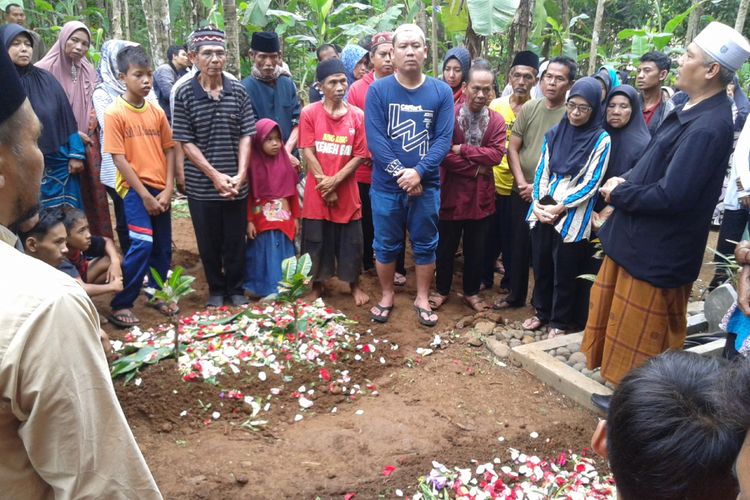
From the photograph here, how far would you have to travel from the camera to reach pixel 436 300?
5.12m

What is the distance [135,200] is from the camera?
4609 millimetres

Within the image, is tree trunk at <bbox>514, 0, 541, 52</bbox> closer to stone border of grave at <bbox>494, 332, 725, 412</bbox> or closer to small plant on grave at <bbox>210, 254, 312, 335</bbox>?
stone border of grave at <bbox>494, 332, 725, 412</bbox>

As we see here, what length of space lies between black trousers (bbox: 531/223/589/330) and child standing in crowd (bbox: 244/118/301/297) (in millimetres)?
2090

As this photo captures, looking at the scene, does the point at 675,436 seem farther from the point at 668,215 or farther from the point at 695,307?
the point at 695,307

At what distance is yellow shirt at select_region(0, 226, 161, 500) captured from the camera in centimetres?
100

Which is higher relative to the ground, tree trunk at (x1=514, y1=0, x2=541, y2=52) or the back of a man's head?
tree trunk at (x1=514, y1=0, x2=541, y2=52)

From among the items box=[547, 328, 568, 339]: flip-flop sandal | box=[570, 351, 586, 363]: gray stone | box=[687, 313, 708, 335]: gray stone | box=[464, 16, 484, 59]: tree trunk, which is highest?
box=[464, 16, 484, 59]: tree trunk

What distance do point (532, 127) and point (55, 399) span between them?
4.38 m

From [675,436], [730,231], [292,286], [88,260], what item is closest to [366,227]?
[292,286]

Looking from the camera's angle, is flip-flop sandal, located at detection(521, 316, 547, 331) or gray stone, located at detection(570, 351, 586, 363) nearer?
gray stone, located at detection(570, 351, 586, 363)

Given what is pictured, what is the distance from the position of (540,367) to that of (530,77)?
104 inches

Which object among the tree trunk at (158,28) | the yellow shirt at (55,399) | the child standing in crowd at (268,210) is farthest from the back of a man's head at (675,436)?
the tree trunk at (158,28)

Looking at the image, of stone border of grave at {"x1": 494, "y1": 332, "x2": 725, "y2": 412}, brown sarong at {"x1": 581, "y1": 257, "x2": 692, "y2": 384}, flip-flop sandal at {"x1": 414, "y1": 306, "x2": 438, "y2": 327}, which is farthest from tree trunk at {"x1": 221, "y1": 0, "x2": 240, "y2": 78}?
brown sarong at {"x1": 581, "y1": 257, "x2": 692, "y2": 384}

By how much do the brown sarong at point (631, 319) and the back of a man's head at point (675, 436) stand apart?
7.36 feet
